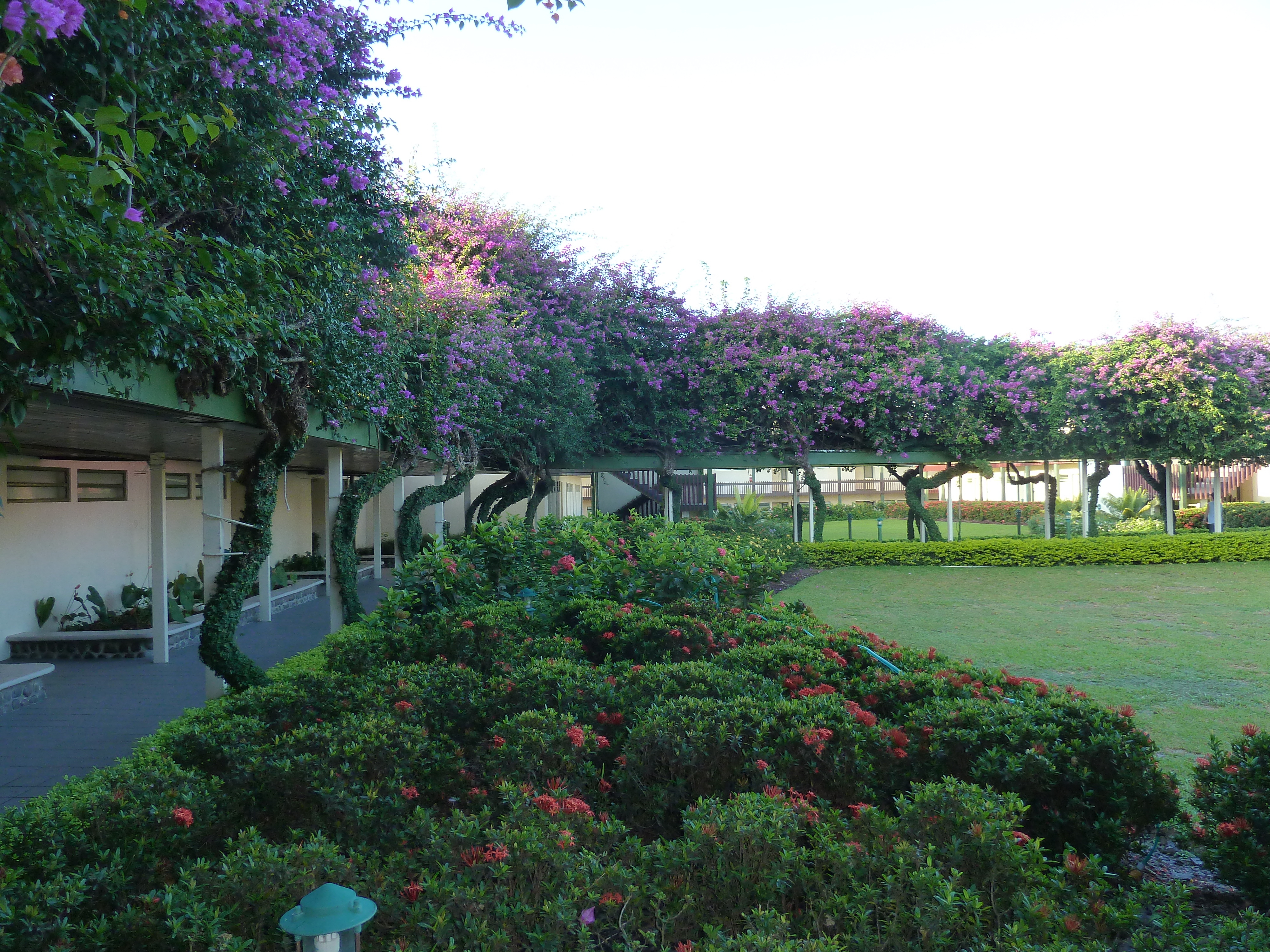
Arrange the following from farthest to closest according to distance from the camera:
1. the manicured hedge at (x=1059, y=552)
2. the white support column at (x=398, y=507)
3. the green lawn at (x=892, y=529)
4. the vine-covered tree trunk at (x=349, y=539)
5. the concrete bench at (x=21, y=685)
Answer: the green lawn at (x=892, y=529), the manicured hedge at (x=1059, y=552), the white support column at (x=398, y=507), the vine-covered tree trunk at (x=349, y=539), the concrete bench at (x=21, y=685)

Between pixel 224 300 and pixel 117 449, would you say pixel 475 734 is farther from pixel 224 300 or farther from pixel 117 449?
pixel 117 449

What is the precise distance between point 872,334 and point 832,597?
23.8 ft

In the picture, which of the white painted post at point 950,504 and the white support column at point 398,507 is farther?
the white painted post at point 950,504

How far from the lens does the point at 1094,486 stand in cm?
1839

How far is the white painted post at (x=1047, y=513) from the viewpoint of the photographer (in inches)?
711

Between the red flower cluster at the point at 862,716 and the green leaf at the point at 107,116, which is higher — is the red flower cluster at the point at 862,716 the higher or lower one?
the lower one

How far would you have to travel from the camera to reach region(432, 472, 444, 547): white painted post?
8.45 metres

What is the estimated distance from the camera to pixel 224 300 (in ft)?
13.5

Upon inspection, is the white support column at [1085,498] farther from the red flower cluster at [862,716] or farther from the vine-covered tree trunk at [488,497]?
the red flower cluster at [862,716]

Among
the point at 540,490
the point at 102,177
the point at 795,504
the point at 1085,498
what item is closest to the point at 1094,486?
the point at 1085,498

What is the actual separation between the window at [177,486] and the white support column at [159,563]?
2.77 metres

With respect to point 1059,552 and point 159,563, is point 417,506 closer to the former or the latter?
point 159,563

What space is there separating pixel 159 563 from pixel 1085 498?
17873 mm

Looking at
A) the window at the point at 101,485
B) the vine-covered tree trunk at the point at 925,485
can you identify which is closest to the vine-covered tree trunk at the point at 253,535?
the window at the point at 101,485
